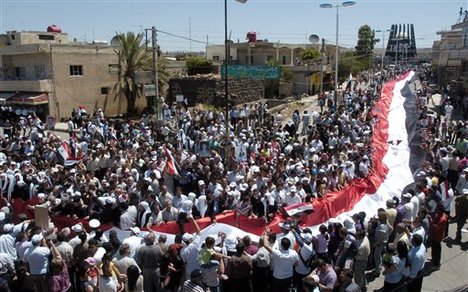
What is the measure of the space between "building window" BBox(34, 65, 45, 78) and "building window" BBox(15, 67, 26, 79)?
1.77 m

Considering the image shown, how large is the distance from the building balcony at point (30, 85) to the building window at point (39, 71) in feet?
3.74

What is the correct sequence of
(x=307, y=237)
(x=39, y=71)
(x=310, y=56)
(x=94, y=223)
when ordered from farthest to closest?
(x=310, y=56)
(x=39, y=71)
(x=94, y=223)
(x=307, y=237)

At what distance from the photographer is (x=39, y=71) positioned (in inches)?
1271

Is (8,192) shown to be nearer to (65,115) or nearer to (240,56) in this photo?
(65,115)

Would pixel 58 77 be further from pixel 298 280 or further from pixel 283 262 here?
pixel 283 262

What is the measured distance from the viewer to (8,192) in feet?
38.4

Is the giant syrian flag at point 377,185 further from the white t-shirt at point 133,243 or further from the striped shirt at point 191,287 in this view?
the striped shirt at point 191,287

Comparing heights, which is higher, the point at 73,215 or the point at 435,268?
the point at 73,215

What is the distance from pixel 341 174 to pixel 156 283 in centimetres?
609

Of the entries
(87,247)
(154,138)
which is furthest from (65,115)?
(87,247)

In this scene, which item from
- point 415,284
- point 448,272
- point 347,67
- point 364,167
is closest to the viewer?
point 415,284

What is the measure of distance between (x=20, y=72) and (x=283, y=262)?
106 ft

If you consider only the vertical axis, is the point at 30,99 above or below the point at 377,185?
above

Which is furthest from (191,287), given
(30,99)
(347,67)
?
(347,67)
